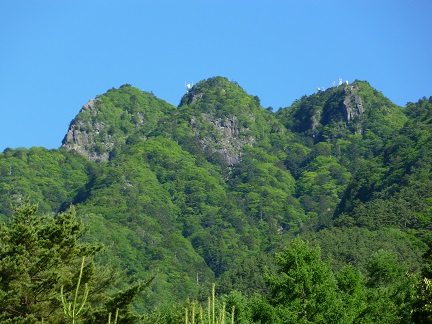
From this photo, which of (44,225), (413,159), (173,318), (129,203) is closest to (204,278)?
(129,203)

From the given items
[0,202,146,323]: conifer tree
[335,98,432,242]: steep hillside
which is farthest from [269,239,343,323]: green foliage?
[335,98,432,242]: steep hillside

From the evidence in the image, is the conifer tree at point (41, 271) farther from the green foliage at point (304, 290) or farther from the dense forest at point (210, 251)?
the green foliage at point (304, 290)

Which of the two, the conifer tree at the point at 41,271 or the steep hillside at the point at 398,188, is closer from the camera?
the conifer tree at the point at 41,271

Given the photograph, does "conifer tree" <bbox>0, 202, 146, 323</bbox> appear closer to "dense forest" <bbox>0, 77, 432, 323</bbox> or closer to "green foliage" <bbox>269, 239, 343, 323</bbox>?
"dense forest" <bbox>0, 77, 432, 323</bbox>

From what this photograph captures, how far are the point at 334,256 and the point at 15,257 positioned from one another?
7473 centimetres

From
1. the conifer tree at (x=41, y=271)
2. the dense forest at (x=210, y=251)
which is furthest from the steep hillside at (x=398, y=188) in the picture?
the conifer tree at (x=41, y=271)

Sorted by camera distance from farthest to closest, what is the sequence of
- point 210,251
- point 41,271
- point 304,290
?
1. point 210,251
2. point 304,290
3. point 41,271

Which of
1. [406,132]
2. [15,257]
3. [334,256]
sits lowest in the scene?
[15,257]

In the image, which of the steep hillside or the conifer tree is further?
the steep hillside

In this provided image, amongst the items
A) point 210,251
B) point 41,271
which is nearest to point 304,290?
point 41,271

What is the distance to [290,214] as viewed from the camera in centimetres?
19725

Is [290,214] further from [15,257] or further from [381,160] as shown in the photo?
[15,257]

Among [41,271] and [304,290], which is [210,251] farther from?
[41,271]

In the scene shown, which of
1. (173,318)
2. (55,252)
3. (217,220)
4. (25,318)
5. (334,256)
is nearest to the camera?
(25,318)
